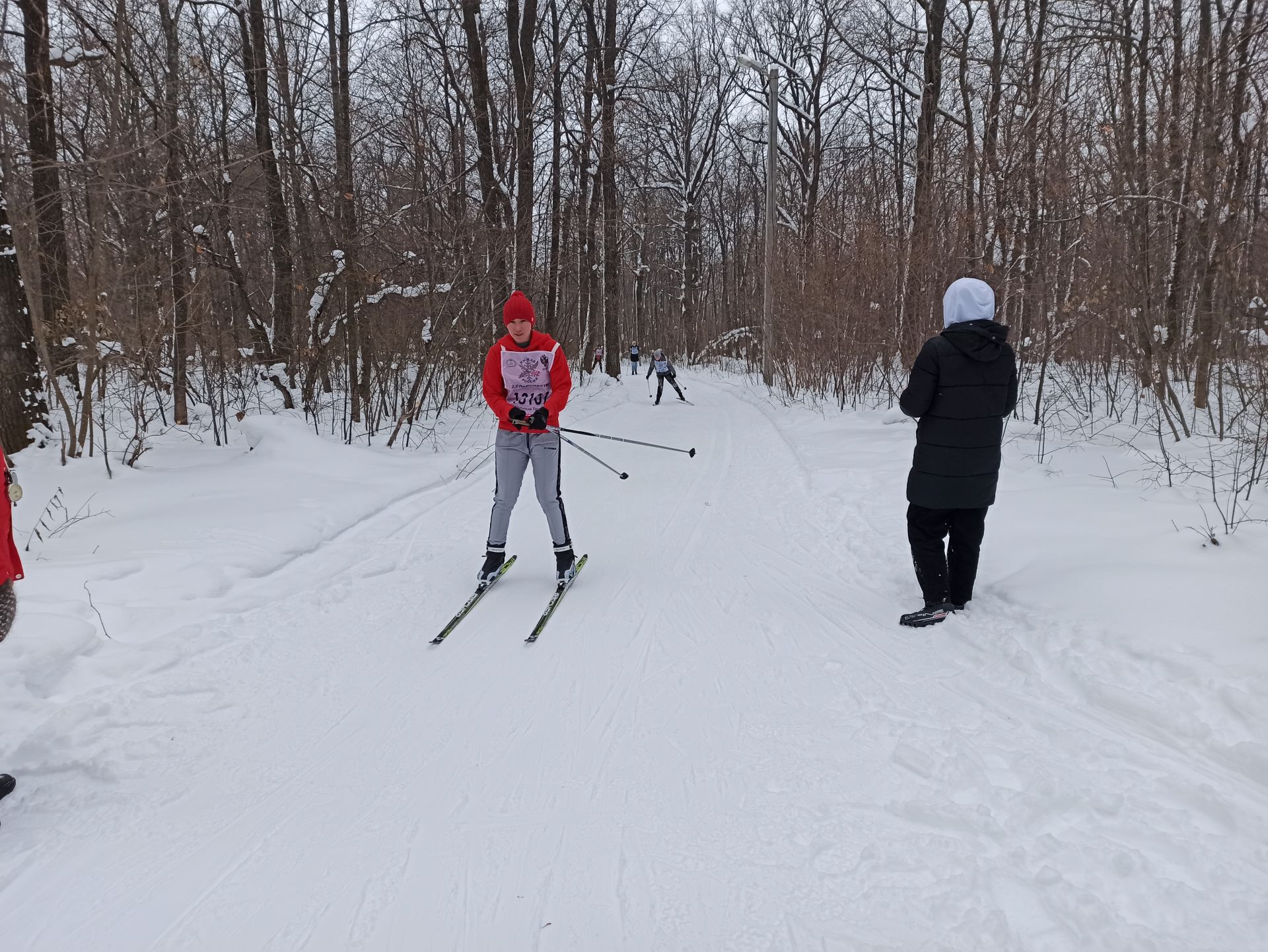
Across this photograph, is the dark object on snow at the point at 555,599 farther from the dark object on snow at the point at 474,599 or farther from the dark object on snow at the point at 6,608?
the dark object on snow at the point at 6,608

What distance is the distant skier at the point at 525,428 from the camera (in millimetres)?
5480

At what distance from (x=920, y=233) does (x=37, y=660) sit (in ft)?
44.8

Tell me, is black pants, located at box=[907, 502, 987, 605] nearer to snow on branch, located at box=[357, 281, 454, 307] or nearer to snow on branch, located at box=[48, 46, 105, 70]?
snow on branch, located at box=[357, 281, 454, 307]

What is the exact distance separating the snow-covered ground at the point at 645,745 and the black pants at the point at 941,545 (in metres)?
0.28

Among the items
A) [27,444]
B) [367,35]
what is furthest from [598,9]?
[27,444]

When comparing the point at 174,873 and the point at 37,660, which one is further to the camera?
the point at 37,660

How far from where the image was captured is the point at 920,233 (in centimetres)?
1314

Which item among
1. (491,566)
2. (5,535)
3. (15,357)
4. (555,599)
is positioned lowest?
(555,599)

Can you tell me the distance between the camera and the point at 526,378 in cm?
558

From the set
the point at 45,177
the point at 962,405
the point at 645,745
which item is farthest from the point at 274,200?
the point at 645,745

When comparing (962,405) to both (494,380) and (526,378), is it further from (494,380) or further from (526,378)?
(494,380)

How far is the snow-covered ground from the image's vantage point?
2.28m

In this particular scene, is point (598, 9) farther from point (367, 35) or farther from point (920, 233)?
point (920, 233)

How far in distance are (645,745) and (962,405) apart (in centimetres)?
279
